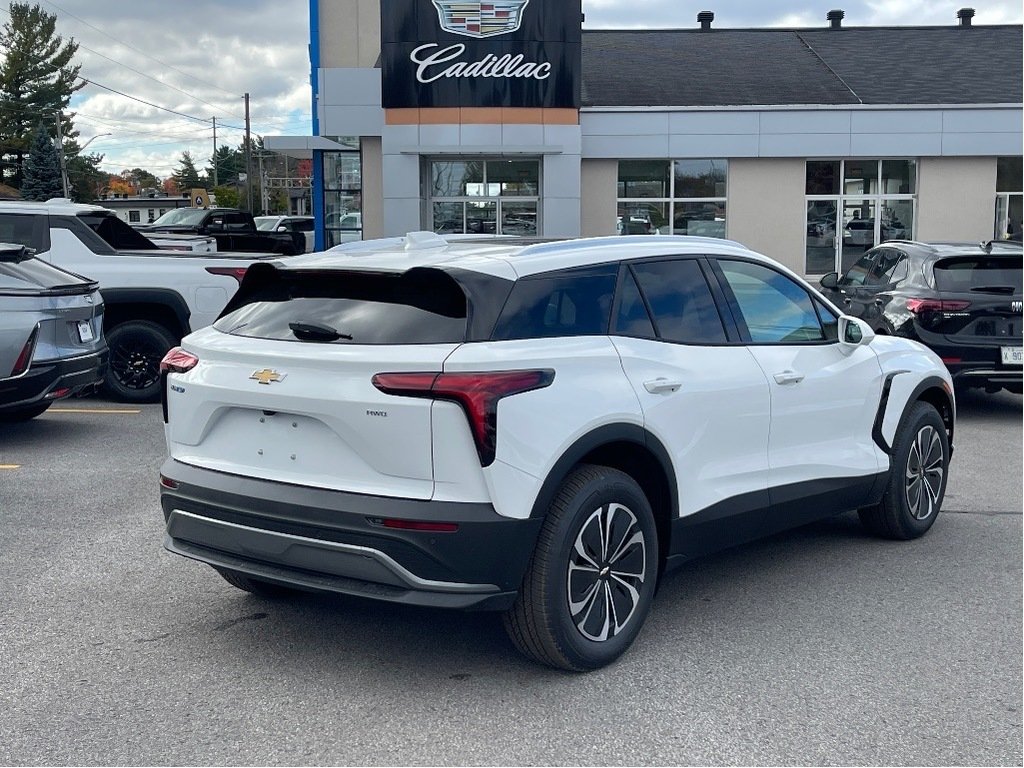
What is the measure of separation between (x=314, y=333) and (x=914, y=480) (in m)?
3.79

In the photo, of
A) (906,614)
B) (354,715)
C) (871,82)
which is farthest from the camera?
(871,82)

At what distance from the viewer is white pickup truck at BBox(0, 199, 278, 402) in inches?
448

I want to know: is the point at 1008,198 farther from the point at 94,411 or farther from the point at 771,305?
the point at 771,305

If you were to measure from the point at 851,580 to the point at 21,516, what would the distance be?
4.81m

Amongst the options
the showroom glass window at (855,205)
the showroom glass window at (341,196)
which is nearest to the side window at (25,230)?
the showroom glass window at (341,196)

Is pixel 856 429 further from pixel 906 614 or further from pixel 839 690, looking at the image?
pixel 839 690

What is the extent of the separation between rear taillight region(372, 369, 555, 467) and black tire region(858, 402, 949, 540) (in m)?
3.16

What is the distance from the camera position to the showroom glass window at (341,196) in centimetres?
2994

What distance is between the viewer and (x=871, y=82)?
95.1ft

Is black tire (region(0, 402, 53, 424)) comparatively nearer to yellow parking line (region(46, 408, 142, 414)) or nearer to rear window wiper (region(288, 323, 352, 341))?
yellow parking line (region(46, 408, 142, 414))

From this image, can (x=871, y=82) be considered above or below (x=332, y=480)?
above

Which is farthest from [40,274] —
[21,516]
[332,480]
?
[332,480]

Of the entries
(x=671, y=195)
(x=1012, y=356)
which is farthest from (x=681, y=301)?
(x=671, y=195)

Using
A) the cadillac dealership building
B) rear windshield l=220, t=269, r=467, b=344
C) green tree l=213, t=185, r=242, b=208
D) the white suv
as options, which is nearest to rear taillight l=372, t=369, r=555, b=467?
the white suv
